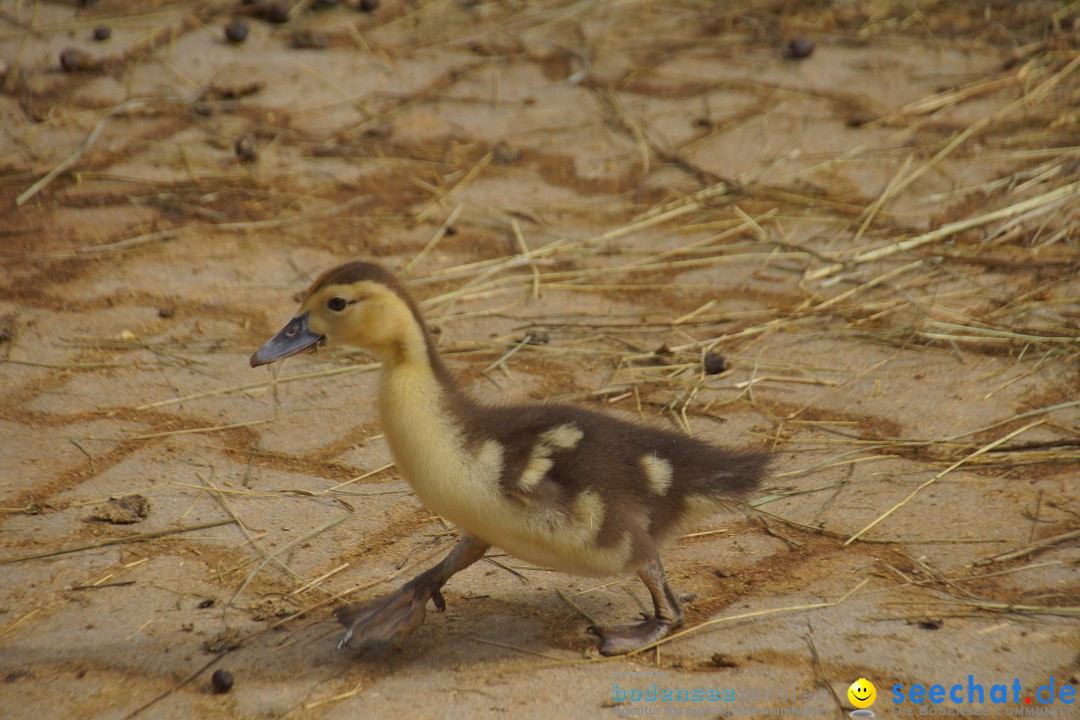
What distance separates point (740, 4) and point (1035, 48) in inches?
89.7

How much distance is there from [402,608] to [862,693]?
1375mm

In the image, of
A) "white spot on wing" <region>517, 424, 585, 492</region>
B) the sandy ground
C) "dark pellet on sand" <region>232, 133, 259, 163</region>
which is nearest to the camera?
"white spot on wing" <region>517, 424, 585, 492</region>

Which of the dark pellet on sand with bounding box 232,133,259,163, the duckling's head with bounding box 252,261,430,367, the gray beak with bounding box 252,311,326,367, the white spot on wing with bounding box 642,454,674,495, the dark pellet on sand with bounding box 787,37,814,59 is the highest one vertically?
the duckling's head with bounding box 252,261,430,367

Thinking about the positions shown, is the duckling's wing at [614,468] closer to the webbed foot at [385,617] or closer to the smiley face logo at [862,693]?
the webbed foot at [385,617]

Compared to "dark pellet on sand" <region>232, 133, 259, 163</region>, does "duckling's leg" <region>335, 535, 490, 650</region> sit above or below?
above

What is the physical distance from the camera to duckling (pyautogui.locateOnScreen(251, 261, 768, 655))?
3.38m

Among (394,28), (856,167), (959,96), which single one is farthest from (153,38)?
(959,96)

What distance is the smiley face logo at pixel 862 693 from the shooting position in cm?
312

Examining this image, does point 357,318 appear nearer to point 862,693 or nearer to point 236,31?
point 862,693

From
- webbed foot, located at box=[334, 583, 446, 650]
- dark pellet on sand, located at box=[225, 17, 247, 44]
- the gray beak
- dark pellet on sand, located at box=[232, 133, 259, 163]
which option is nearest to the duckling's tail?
webbed foot, located at box=[334, 583, 446, 650]

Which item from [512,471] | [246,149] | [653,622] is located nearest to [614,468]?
[512,471]

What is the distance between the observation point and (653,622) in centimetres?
355

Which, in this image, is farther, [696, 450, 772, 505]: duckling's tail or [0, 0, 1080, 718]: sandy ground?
[696, 450, 772, 505]: duckling's tail

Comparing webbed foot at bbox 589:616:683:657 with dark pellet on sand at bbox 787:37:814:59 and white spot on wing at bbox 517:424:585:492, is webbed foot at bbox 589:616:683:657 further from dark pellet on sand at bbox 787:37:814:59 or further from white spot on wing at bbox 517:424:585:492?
dark pellet on sand at bbox 787:37:814:59
